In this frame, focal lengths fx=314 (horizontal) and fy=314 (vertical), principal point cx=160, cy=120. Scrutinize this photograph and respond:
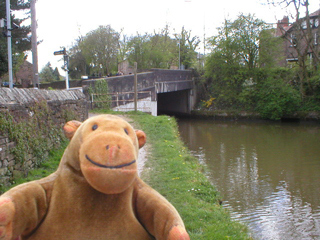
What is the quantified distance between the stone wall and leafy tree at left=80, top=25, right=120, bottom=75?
24.7m

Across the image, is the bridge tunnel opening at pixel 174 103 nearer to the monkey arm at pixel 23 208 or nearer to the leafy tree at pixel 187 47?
the leafy tree at pixel 187 47

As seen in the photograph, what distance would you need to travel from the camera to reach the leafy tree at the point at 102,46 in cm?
3238

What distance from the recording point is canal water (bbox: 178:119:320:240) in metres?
7.07

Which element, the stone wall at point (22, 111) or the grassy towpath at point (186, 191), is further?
the stone wall at point (22, 111)

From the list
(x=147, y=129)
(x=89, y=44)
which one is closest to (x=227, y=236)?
(x=147, y=129)

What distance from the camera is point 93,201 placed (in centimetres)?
204

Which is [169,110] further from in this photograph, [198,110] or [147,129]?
[147,129]

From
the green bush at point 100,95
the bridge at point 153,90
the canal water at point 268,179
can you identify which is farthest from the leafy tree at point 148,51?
the canal water at point 268,179

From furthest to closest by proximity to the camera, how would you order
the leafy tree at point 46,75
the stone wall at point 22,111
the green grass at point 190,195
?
the leafy tree at point 46,75
the stone wall at point 22,111
the green grass at point 190,195

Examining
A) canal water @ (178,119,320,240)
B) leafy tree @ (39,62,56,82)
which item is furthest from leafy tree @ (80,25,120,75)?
canal water @ (178,119,320,240)

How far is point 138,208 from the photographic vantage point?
2.23m

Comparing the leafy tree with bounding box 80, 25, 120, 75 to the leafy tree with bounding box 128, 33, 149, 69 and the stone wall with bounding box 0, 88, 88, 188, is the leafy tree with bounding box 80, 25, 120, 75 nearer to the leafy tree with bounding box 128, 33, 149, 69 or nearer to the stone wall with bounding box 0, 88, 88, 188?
the leafy tree with bounding box 128, 33, 149, 69

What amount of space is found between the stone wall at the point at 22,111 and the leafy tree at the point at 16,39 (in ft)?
42.1

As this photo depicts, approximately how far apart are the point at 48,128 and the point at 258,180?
22.3 ft
